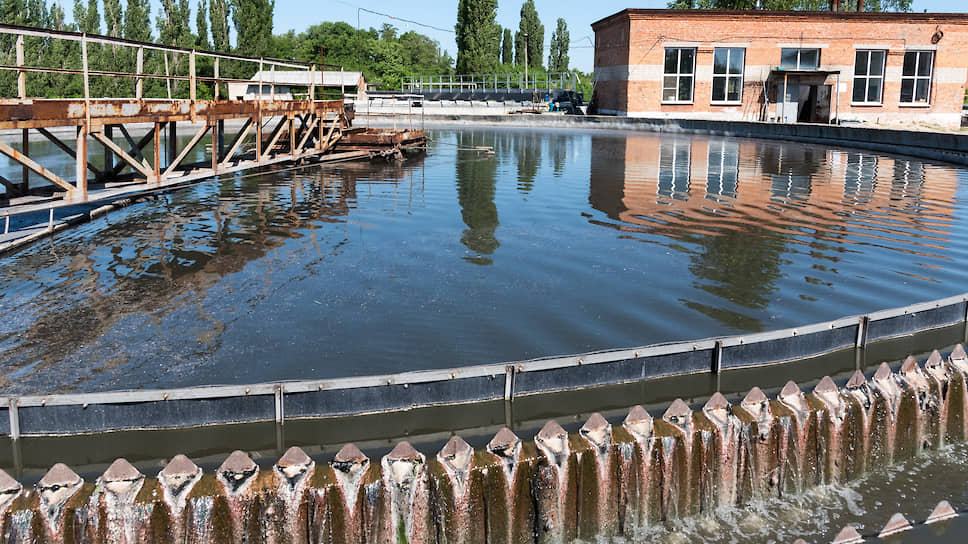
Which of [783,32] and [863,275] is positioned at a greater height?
[783,32]

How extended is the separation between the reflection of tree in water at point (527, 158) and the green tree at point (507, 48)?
225 ft

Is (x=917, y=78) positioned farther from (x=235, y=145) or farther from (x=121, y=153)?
(x=121, y=153)

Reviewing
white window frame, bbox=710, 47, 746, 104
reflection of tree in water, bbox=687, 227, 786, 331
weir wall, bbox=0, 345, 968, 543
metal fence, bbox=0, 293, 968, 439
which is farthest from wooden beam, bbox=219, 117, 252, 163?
white window frame, bbox=710, 47, 746, 104

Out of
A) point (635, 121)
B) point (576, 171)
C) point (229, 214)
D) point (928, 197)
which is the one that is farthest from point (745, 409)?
point (635, 121)

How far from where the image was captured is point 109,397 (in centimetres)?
695

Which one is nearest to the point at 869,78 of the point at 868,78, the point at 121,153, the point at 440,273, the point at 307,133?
the point at 868,78

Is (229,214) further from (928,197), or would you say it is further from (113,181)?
(928,197)

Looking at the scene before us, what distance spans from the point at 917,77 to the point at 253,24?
5077 centimetres

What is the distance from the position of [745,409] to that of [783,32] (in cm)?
4711

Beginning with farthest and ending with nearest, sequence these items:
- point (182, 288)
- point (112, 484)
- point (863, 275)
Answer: point (863, 275) < point (182, 288) < point (112, 484)

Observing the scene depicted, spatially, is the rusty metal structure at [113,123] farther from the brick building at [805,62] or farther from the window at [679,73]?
the brick building at [805,62]

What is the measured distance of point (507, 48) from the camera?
112 m

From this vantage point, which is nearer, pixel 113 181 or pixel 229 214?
pixel 113 181

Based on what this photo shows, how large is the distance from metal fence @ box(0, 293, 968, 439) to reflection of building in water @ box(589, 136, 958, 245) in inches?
288
